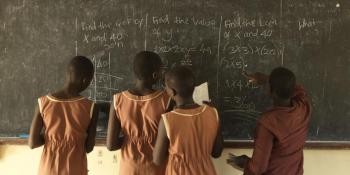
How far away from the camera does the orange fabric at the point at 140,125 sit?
2.25 m

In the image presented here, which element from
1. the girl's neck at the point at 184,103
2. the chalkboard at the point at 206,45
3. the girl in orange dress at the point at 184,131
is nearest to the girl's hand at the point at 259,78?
the chalkboard at the point at 206,45

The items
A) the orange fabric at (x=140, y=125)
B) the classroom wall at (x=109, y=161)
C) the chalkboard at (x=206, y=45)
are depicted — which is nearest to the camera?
the orange fabric at (x=140, y=125)

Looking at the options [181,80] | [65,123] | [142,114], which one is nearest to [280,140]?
[181,80]

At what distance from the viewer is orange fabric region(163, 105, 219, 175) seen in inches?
81.2

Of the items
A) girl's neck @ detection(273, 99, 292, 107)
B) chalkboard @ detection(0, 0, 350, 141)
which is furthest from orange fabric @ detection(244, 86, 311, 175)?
chalkboard @ detection(0, 0, 350, 141)

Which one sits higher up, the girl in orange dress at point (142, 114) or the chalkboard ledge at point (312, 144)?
the girl in orange dress at point (142, 114)

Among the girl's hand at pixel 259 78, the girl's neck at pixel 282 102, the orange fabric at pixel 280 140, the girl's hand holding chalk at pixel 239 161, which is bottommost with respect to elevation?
the girl's hand holding chalk at pixel 239 161

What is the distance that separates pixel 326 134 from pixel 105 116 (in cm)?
156

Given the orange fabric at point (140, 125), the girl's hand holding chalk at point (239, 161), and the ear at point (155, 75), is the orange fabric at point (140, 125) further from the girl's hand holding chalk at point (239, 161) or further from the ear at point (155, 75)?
the girl's hand holding chalk at point (239, 161)

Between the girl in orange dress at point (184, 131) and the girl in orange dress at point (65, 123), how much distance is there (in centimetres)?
51

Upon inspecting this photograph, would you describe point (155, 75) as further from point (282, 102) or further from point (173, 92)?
point (282, 102)

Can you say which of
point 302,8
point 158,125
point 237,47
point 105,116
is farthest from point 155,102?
point 302,8

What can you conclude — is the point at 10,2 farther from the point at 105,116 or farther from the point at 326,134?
the point at 326,134

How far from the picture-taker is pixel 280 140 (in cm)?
212
